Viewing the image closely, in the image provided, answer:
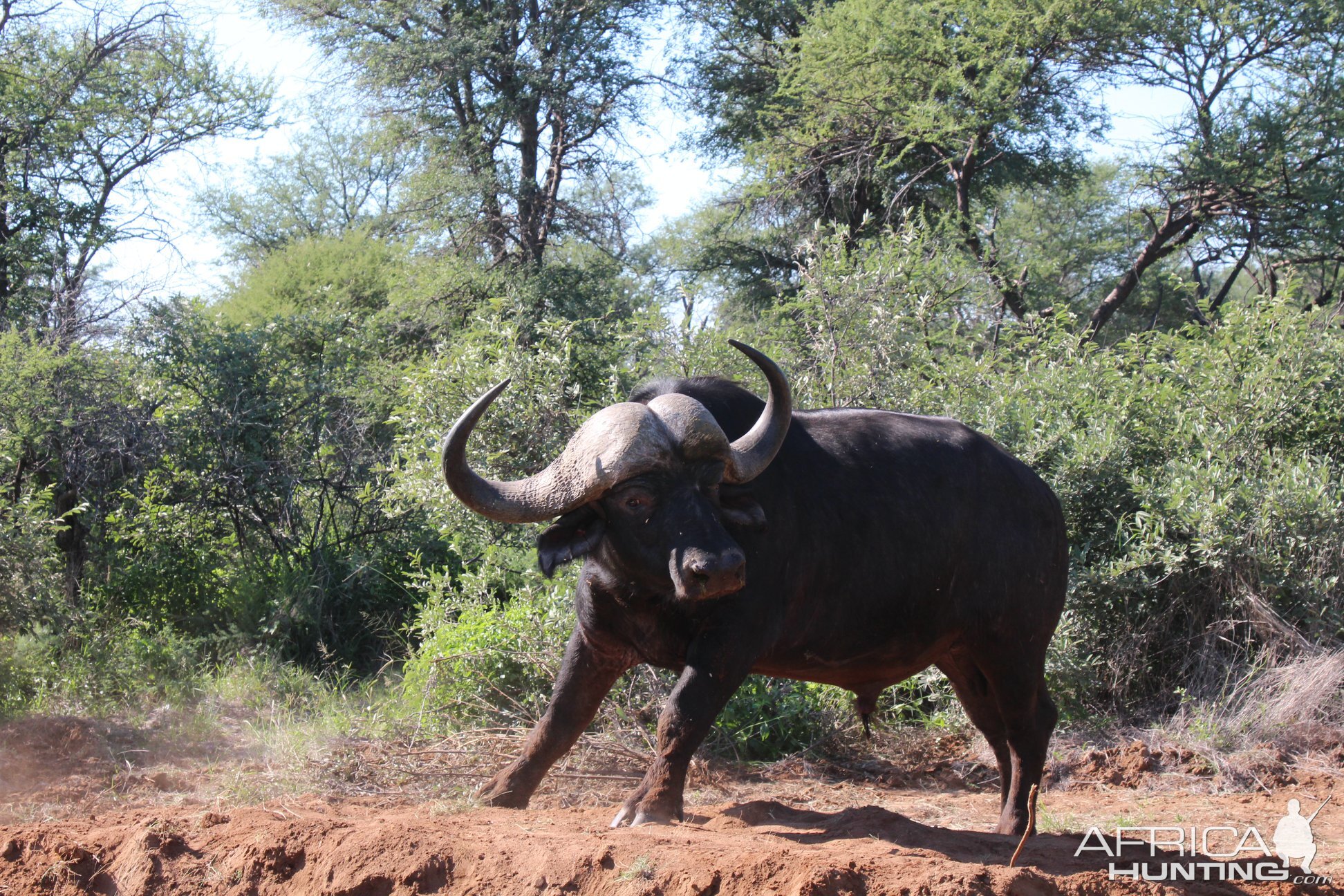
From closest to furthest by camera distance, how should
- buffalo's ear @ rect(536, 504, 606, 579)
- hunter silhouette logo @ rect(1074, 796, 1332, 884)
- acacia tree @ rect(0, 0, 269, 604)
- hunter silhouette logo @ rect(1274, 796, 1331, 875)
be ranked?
hunter silhouette logo @ rect(1074, 796, 1332, 884) → hunter silhouette logo @ rect(1274, 796, 1331, 875) → buffalo's ear @ rect(536, 504, 606, 579) → acacia tree @ rect(0, 0, 269, 604)

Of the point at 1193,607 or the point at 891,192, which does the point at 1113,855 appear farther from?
the point at 891,192

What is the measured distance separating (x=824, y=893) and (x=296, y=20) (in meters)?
16.7

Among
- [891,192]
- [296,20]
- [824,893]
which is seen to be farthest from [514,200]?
[824,893]

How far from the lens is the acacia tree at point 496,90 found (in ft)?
53.5

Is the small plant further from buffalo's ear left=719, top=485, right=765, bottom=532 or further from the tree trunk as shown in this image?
the tree trunk

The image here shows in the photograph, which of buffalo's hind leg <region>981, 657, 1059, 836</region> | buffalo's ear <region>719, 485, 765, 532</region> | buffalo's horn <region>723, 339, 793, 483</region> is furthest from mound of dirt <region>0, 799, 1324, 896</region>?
buffalo's horn <region>723, 339, 793, 483</region>

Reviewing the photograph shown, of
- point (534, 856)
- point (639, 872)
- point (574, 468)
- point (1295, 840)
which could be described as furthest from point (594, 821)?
point (1295, 840)

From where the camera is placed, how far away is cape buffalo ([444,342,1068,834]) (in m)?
4.54


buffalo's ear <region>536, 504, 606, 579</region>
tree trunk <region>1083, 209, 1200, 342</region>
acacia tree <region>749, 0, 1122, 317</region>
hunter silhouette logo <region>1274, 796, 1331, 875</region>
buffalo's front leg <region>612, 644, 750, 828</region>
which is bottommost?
hunter silhouette logo <region>1274, 796, 1331, 875</region>

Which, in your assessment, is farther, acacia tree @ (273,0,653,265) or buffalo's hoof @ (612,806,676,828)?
acacia tree @ (273,0,653,265)

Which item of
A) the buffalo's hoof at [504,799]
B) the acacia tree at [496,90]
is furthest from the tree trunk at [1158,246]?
the buffalo's hoof at [504,799]

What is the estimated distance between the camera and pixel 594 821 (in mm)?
4594

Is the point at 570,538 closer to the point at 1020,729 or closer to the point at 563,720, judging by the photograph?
the point at 563,720

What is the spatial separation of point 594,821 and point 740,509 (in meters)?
1.36
